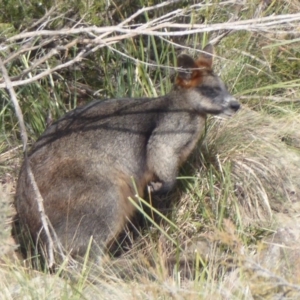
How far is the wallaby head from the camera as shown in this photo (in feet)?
18.0

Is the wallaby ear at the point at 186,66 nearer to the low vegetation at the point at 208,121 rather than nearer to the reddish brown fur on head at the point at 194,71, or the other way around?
the reddish brown fur on head at the point at 194,71

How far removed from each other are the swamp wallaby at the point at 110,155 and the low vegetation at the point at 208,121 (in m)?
0.21

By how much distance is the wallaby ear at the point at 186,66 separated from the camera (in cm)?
548

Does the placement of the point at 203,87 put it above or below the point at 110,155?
above

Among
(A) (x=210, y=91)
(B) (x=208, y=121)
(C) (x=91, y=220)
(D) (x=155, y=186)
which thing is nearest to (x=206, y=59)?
(A) (x=210, y=91)

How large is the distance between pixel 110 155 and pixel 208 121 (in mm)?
981

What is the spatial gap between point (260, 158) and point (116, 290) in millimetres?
1963

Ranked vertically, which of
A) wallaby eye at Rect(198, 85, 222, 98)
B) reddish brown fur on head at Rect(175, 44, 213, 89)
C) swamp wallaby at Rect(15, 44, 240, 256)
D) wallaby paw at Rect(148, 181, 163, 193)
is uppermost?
reddish brown fur on head at Rect(175, 44, 213, 89)

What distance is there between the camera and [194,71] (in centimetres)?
560

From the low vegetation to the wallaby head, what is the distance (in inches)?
7.3

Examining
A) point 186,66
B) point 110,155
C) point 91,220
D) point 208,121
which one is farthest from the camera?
point 208,121

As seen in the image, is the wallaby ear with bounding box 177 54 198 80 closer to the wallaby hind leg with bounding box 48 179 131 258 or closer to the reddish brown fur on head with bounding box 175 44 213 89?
the reddish brown fur on head with bounding box 175 44 213 89

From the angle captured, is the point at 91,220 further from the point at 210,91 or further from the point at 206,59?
the point at 206,59

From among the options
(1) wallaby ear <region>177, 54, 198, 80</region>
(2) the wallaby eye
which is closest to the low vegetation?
(1) wallaby ear <region>177, 54, 198, 80</region>
